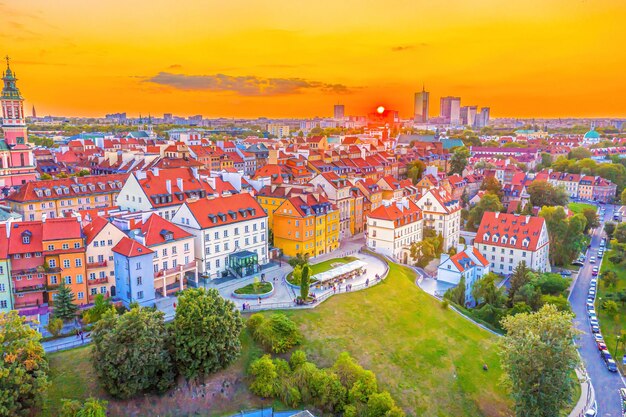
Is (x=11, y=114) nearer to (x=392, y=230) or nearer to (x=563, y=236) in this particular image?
(x=392, y=230)

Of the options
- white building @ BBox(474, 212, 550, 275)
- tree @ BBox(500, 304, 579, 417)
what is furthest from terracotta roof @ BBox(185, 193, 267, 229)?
white building @ BBox(474, 212, 550, 275)

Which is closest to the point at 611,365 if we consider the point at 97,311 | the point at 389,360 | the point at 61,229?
the point at 389,360

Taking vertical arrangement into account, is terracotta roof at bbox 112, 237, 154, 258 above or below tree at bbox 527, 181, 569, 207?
above

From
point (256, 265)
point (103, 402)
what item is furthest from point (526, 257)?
point (103, 402)

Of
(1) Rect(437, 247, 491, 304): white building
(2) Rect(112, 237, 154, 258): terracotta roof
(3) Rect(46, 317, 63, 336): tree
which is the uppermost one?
(2) Rect(112, 237, 154, 258): terracotta roof

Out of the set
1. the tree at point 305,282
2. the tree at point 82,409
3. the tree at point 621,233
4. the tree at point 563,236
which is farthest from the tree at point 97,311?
the tree at point 621,233

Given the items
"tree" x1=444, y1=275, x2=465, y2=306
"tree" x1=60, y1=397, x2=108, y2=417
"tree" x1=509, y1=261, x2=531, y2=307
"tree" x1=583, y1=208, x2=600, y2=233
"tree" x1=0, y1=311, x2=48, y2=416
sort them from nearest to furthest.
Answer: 1. "tree" x1=0, y1=311, x2=48, y2=416
2. "tree" x1=60, y1=397, x2=108, y2=417
3. "tree" x1=444, y1=275, x2=465, y2=306
4. "tree" x1=509, y1=261, x2=531, y2=307
5. "tree" x1=583, y1=208, x2=600, y2=233

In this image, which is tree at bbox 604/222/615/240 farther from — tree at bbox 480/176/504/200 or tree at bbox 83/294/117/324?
tree at bbox 83/294/117/324

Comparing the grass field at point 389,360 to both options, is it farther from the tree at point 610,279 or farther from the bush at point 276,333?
the tree at point 610,279
